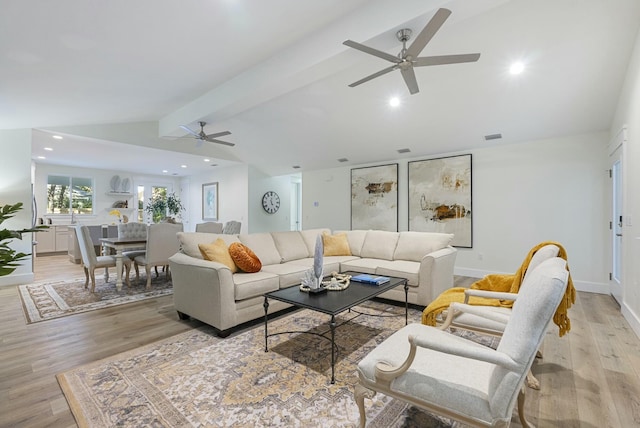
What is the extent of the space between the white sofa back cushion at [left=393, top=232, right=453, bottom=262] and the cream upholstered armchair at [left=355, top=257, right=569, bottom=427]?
2.55 meters

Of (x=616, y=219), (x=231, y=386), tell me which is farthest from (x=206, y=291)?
(x=616, y=219)

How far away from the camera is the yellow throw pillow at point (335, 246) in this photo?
180 inches

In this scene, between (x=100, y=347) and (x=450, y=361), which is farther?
(x=100, y=347)

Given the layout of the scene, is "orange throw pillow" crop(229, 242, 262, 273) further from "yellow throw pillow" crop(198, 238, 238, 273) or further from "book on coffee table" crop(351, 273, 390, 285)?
"book on coffee table" crop(351, 273, 390, 285)

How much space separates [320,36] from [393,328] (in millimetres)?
3031

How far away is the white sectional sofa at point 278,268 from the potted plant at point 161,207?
6.76 metres

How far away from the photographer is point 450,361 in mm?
1405

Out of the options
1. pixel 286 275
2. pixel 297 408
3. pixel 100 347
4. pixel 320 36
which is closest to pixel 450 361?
pixel 297 408

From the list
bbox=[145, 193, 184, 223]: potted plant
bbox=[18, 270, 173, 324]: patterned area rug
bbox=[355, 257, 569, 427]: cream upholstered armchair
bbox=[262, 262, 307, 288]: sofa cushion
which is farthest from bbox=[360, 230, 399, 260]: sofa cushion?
bbox=[145, 193, 184, 223]: potted plant

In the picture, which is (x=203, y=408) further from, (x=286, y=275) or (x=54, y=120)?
(x=54, y=120)

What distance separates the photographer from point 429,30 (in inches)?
81.7

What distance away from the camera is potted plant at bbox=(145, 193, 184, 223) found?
9477mm

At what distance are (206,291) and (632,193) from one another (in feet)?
14.5

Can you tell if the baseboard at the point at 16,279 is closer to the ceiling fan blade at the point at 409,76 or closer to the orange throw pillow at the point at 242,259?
the orange throw pillow at the point at 242,259
